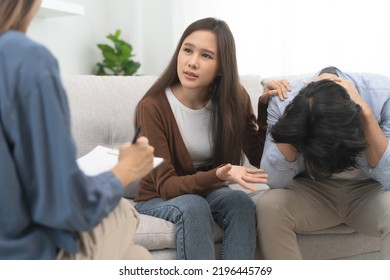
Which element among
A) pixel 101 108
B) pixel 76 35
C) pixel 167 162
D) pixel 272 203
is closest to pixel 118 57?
pixel 76 35

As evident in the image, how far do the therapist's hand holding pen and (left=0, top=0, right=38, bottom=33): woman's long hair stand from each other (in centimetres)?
23

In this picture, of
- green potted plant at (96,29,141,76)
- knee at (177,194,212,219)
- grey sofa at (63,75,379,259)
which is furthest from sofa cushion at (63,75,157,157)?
green potted plant at (96,29,141,76)

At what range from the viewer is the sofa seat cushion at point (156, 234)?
3.78 ft

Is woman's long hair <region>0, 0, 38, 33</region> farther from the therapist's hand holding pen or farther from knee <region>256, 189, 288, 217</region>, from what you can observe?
knee <region>256, 189, 288, 217</region>

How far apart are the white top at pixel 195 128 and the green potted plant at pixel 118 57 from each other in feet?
5.00

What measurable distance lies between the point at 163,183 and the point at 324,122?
0.45 meters

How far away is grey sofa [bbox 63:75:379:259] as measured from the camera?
1.18 metres

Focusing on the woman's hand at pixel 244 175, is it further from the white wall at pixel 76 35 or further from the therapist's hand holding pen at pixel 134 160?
the white wall at pixel 76 35

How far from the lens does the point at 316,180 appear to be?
4.37 ft

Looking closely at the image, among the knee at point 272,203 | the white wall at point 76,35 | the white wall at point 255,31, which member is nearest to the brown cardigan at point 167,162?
the knee at point 272,203

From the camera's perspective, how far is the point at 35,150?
Result: 0.59 meters

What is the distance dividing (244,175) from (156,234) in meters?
0.27
